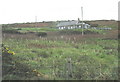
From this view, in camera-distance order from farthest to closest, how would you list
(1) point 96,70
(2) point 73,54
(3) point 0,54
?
1. (2) point 73,54
2. (3) point 0,54
3. (1) point 96,70

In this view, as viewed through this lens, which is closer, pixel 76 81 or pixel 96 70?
pixel 76 81

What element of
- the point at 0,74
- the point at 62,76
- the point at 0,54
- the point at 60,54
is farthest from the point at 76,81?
the point at 60,54

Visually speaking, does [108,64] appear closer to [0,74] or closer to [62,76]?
[62,76]

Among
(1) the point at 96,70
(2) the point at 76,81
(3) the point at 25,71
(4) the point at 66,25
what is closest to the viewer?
(2) the point at 76,81

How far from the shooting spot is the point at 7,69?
16.2m

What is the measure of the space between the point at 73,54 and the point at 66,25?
159 ft

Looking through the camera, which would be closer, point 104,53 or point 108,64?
→ point 108,64

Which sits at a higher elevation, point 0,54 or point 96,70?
point 0,54

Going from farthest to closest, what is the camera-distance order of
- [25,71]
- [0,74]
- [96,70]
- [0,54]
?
[0,54], [96,70], [25,71], [0,74]

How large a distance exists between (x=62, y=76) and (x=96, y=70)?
11.3ft

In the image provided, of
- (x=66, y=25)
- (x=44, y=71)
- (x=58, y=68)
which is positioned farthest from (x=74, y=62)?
(x=66, y=25)

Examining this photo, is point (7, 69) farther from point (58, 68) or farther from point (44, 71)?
point (58, 68)

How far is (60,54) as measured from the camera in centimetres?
2431

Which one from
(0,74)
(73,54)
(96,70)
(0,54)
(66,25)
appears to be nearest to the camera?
(0,74)
